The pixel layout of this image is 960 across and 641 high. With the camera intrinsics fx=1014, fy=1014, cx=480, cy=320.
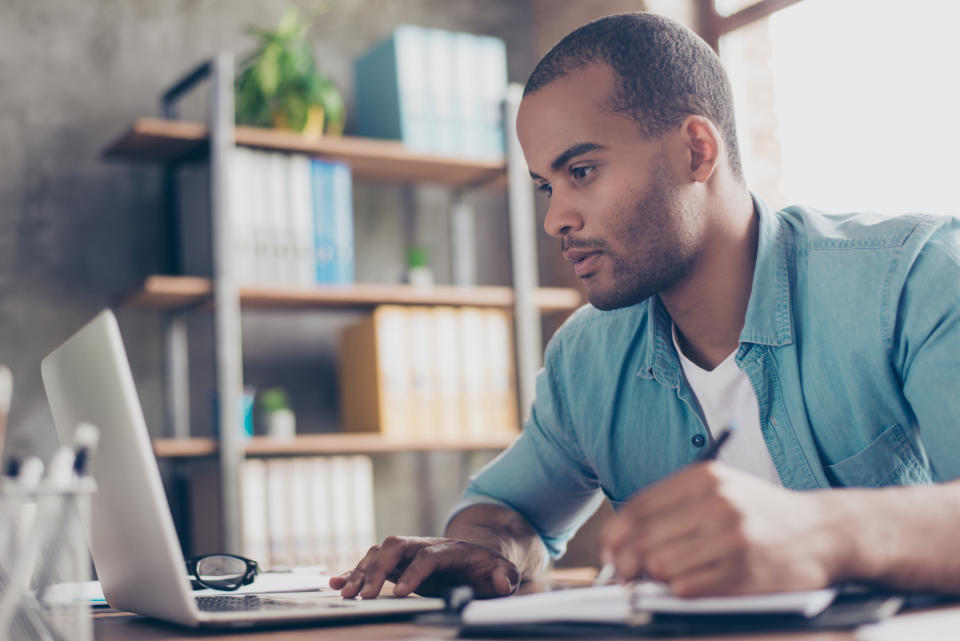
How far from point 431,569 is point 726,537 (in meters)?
0.46

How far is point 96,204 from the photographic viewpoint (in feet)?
8.83

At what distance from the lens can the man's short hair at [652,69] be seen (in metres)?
1.27

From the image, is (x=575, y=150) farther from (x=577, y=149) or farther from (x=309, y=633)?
(x=309, y=633)

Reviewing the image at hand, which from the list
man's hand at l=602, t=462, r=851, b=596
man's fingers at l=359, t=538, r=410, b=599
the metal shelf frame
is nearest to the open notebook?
man's hand at l=602, t=462, r=851, b=596

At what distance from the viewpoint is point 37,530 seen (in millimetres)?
563

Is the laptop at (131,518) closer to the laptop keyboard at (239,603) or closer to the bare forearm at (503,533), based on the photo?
the laptop keyboard at (239,603)

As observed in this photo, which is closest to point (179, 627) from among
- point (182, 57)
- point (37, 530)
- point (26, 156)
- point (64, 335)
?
point (37, 530)

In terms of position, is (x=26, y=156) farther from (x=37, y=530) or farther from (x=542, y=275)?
(x=37, y=530)

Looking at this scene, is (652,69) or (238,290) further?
(238,290)

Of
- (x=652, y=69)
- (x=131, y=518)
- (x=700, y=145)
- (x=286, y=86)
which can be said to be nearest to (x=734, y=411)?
(x=700, y=145)

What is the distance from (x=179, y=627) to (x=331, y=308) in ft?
6.53

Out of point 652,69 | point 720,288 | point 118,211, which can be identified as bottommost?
point 720,288

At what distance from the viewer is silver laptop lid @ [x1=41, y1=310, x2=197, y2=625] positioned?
0.71 m

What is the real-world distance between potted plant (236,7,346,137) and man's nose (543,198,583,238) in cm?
152
